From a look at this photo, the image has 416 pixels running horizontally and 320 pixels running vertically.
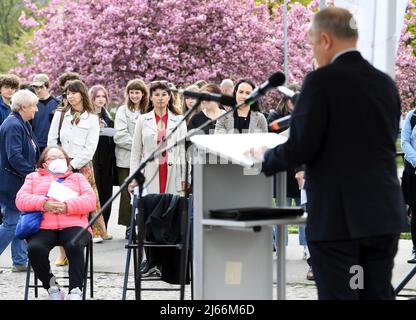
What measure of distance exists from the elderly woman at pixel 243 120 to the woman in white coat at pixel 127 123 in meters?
2.12

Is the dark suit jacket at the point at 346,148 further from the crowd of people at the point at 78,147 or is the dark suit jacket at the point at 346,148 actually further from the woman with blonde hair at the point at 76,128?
the woman with blonde hair at the point at 76,128

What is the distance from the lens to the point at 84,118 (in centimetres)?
1055

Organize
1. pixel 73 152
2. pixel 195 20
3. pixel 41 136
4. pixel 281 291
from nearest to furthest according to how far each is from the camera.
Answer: pixel 281 291
pixel 73 152
pixel 41 136
pixel 195 20

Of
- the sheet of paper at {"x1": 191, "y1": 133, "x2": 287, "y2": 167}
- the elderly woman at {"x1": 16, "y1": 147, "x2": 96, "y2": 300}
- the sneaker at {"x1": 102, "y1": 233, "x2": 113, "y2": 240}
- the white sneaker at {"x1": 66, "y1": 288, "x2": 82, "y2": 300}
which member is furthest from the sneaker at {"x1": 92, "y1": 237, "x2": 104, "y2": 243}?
the sheet of paper at {"x1": 191, "y1": 133, "x2": 287, "y2": 167}

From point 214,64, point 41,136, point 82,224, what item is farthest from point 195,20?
point 82,224

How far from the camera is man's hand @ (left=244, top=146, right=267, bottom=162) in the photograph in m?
4.95

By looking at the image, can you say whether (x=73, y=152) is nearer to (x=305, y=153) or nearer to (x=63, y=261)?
(x=63, y=261)

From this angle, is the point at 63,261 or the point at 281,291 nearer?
the point at 281,291

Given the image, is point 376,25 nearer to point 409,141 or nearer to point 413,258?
point 409,141

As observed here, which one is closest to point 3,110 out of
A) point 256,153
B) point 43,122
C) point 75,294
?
point 43,122

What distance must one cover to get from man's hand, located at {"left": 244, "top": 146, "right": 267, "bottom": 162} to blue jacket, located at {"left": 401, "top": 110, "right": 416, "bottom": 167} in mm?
5253

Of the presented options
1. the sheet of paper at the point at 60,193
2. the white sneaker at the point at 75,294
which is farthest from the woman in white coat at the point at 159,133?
the white sneaker at the point at 75,294

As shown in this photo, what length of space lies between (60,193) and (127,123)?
3.90 metres

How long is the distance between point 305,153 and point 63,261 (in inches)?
235
